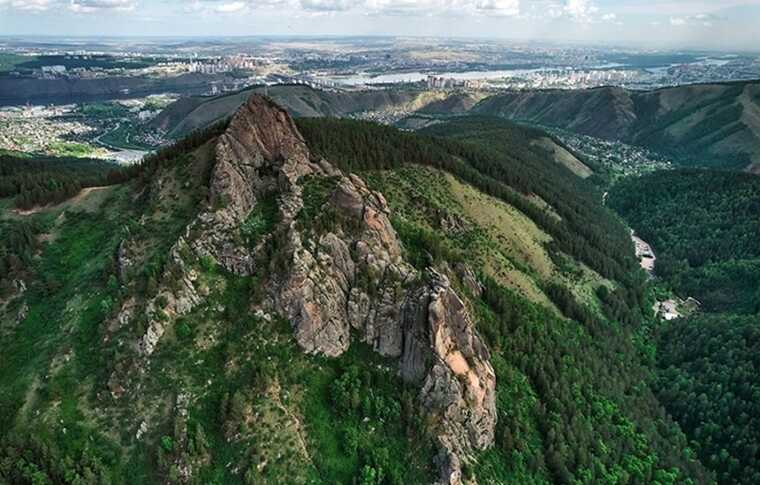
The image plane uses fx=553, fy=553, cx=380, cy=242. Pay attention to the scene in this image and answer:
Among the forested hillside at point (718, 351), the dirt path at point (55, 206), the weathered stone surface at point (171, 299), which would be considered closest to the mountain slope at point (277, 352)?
the weathered stone surface at point (171, 299)

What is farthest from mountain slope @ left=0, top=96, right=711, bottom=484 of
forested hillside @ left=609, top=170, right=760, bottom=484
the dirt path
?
forested hillside @ left=609, top=170, right=760, bottom=484

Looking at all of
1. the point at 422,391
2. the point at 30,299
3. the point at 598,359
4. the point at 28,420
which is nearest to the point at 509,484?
the point at 422,391

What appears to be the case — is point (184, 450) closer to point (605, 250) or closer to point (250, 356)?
point (250, 356)

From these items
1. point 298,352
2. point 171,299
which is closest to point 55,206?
point 171,299

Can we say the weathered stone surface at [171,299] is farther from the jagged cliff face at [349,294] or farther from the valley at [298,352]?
the valley at [298,352]

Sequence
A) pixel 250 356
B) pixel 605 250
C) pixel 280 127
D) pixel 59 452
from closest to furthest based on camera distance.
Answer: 1. pixel 59 452
2. pixel 250 356
3. pixel 280 127
4. pixel 605 250

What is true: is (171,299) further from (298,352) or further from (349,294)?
(349,294)
